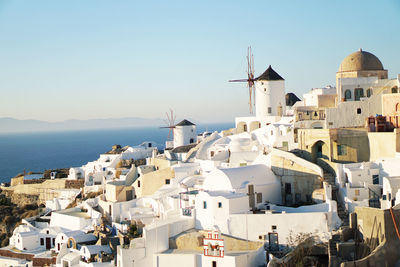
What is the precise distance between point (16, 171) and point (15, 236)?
60.5 m

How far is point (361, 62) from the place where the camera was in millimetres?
30781

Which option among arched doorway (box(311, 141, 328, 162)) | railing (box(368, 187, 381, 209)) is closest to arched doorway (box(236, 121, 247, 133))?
arched doorway (box(311, 141, 328, 162))

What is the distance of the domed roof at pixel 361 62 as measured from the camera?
3069 cm

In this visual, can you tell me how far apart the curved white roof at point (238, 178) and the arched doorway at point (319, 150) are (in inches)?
94.6

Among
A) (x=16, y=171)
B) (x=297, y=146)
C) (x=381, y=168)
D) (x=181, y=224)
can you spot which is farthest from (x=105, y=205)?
(x=16, y=171)

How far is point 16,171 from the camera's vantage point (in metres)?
87.6

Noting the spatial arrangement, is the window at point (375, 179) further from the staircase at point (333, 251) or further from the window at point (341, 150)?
the staircase at point (333, 251)

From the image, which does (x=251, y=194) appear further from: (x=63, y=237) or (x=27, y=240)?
(x=27, y=240)

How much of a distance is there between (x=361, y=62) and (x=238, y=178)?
12422mm

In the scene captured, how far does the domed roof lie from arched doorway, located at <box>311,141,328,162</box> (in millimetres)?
7640

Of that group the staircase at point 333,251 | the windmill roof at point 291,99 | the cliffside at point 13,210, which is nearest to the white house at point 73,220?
the cliffside at point 13,210

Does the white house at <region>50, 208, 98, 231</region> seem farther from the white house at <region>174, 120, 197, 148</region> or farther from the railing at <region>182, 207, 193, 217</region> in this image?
the white house at <region>174, 120, 197, 148</region>

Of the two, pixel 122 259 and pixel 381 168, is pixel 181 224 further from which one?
pixel 381 168

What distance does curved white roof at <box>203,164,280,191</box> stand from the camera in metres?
23.2
